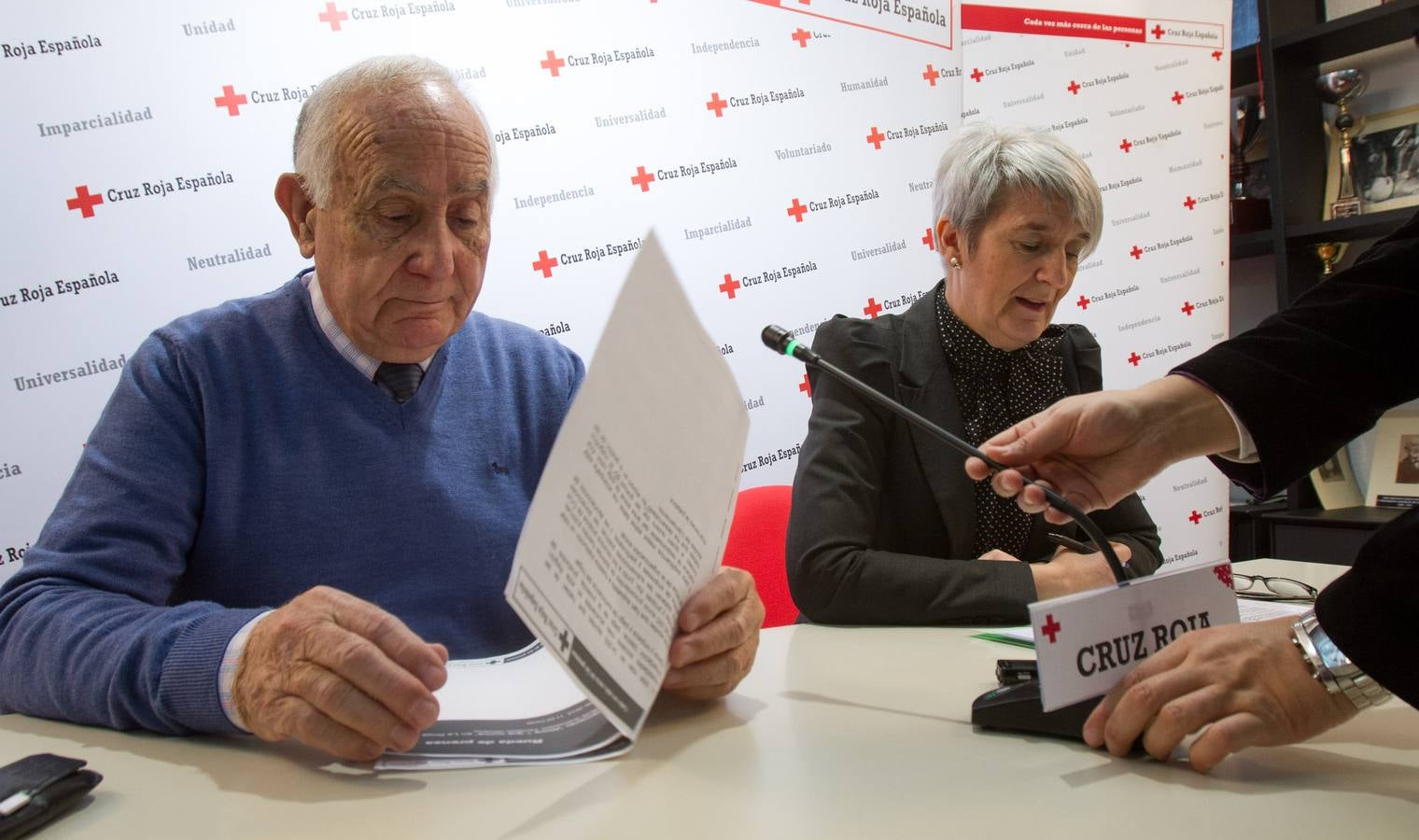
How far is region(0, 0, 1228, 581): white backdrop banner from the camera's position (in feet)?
7.91

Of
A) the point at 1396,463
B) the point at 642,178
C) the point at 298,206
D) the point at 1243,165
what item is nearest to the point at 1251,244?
the point at 1243,165

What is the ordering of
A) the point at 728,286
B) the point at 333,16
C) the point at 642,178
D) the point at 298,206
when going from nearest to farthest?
the point at 298,206, the point at 333,16, the point at 642,178, the point at 728,286

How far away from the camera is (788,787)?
776 millimetres

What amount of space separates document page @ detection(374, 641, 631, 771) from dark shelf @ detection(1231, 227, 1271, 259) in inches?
153

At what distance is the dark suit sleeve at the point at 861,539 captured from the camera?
4.76 feet

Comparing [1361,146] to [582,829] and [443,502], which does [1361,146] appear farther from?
[582,829]

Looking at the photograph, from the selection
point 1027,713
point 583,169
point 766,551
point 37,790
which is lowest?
point 766,551

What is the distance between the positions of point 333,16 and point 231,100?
384mm

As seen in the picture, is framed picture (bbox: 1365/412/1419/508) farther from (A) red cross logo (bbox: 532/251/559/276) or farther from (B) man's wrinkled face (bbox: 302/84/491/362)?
(B) man's wrinkled face (bbox: 302/84/491/362)

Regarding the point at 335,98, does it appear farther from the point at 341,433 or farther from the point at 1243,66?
the point at 1243,66

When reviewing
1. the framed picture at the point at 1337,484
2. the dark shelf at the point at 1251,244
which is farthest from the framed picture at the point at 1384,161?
the framed picture at the point at 1337,484

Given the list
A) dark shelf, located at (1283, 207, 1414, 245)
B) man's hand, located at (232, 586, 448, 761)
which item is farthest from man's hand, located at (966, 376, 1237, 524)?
dark shelf, located at (1283, 207, 1414, 245)

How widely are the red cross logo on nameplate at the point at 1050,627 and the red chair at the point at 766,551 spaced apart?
120cm

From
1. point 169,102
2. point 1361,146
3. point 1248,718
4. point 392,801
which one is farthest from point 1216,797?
point 1361,146
